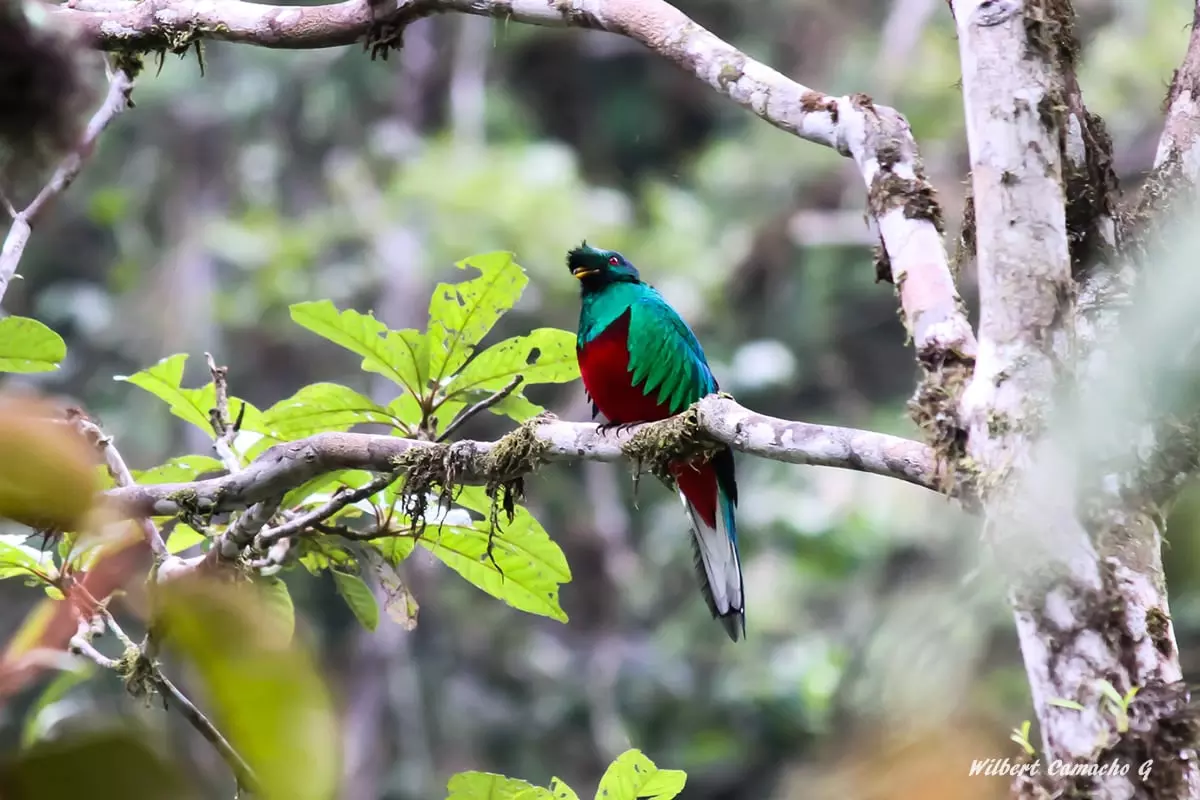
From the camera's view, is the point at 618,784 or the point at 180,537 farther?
the point at 180,537

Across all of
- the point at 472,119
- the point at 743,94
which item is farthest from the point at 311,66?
the point at 743,94

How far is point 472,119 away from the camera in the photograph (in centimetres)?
980

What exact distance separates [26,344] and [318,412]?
1.94 ft

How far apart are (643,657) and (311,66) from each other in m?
5.23

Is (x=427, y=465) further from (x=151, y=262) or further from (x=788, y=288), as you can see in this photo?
(x=151, y=262)

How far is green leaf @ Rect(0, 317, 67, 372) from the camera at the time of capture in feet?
6.97

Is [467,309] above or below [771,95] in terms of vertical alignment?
below

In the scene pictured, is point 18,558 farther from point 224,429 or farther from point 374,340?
point 374,340

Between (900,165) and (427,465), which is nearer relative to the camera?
(900,165)

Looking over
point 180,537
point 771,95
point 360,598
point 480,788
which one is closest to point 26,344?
point 180,537

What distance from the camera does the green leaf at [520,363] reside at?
8.11 ft

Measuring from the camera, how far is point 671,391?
3502 millimetres

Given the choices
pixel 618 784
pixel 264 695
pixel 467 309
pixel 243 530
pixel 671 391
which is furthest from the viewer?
pixel 671 391

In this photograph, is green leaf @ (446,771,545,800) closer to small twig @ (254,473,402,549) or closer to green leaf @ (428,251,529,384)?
small twig @ (254,473,402,549)
